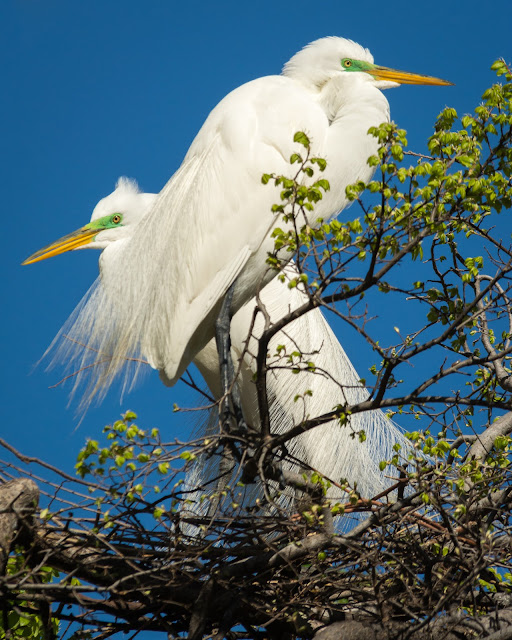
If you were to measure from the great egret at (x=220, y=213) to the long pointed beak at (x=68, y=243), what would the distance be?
663mm

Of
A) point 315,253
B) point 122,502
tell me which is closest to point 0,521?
point 122,502

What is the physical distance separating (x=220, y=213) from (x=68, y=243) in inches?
51.7

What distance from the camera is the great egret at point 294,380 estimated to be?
470 cm

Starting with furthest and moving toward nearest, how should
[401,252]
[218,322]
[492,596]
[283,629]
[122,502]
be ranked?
[218,322], [283,629], [492,596], [122,502], [401,252]

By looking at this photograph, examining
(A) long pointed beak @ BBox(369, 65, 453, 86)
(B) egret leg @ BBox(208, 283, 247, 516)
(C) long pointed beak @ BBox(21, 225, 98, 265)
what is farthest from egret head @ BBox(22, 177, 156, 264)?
(A) long pointed beak @ BBox(369, 65, 453, 86)

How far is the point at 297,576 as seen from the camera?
303cm

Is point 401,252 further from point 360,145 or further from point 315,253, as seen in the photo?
point 360,145

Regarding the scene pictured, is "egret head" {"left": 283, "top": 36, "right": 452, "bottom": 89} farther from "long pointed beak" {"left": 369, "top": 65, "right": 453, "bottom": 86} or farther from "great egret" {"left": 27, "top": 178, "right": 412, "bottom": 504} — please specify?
"great egret" {"left": 27, "top": 178, "right": 412, "bottom": 504}

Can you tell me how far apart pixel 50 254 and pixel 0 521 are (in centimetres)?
245

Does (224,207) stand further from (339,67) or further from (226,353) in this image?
(339,67)

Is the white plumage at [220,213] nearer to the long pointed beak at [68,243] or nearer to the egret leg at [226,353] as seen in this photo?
the egret leg at [226,353]

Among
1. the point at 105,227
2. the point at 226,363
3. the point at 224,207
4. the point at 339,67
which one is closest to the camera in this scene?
the point at 226,363

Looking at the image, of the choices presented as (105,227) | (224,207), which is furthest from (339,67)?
(105,227)

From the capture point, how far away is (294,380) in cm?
499
